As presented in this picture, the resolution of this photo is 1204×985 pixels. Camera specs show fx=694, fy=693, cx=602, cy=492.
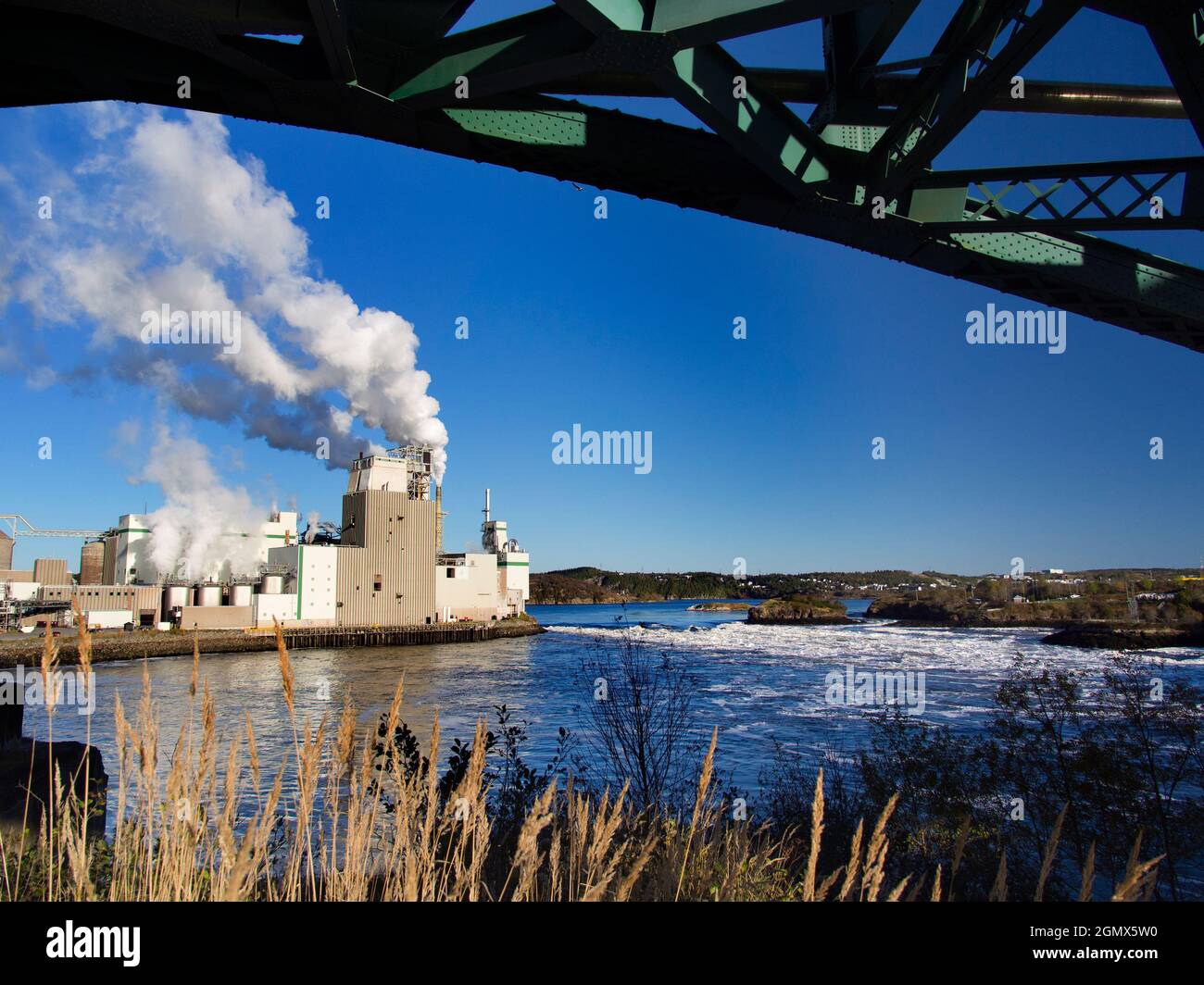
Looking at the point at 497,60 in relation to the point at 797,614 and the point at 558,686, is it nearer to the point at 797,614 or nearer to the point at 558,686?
the point at 558,686

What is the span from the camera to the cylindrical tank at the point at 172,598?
187 feet

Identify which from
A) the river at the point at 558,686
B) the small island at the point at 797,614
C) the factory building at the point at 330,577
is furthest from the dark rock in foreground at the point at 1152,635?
the factory building at the point at 330,577

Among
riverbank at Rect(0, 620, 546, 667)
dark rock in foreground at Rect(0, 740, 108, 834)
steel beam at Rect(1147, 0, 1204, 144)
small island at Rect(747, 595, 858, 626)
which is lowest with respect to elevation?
small island at Rect(747, 595, 858, 626)

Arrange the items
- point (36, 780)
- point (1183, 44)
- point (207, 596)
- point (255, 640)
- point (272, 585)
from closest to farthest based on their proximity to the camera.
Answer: point (1183, 44)
point (36, 780)
point (255, 640)
point (207, 596)
point (272, 585)

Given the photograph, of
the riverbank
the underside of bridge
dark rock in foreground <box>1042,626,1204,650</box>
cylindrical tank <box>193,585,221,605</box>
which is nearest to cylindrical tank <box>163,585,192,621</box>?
cylindrical tank <box>193,585,221,605</box>

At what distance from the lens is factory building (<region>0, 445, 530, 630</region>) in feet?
188

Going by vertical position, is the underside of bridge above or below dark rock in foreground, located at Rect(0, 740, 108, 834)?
above

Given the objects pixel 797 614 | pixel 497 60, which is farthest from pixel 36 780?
pixel 797 614

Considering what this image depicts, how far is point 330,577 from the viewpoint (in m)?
61.8

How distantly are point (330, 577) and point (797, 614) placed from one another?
69.9 meters

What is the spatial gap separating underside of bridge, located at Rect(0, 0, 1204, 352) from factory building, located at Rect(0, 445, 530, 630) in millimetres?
60132

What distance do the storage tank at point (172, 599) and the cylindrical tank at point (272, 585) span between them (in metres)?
5.76

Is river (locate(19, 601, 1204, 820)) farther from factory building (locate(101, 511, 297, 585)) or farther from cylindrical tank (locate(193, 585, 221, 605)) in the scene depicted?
factory building (locate(101, 511, 297, 585))
